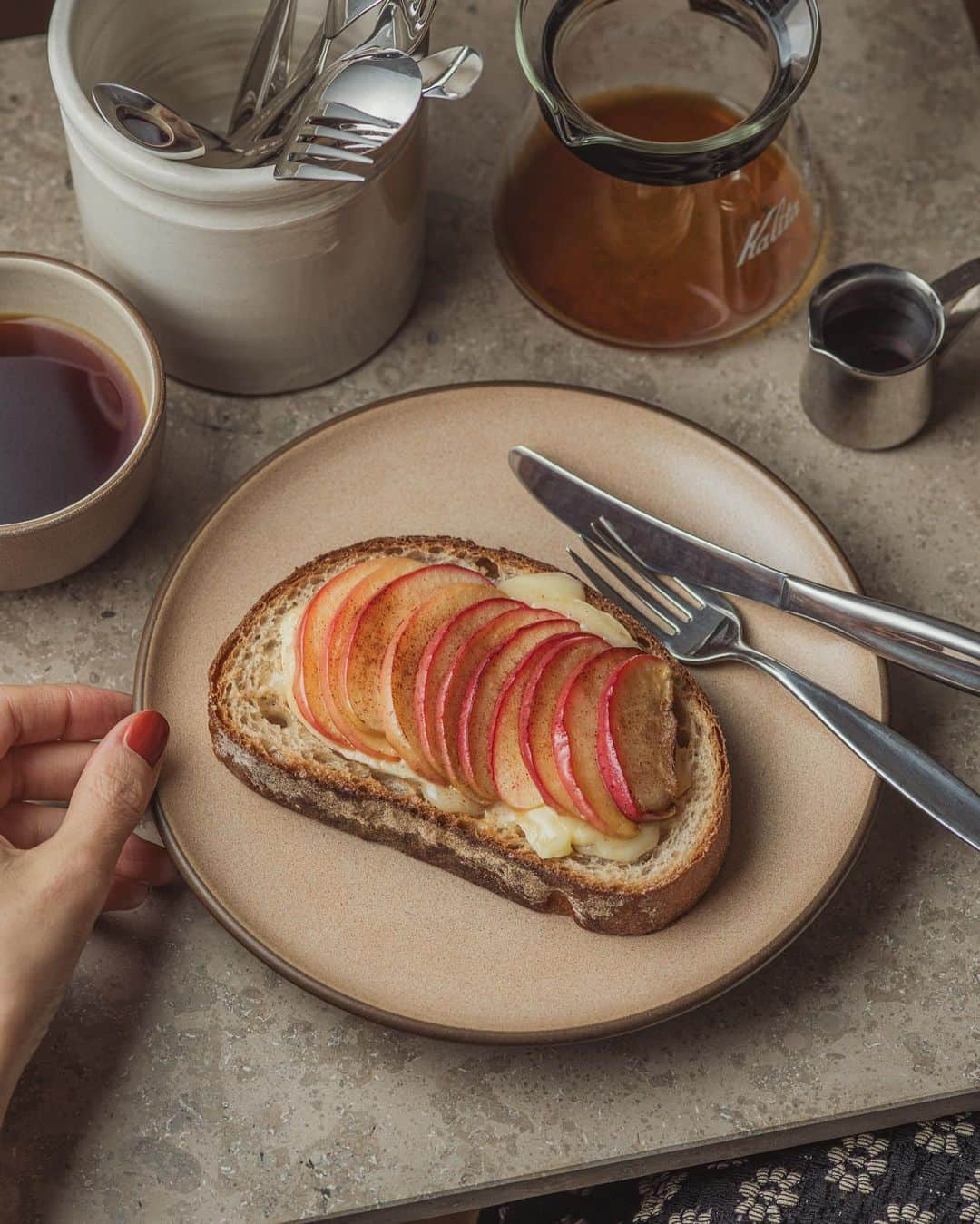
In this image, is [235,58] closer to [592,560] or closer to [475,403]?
[475,403]

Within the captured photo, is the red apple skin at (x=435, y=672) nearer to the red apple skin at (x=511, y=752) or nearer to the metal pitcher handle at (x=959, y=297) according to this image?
the red apple skin at (x=511, y=752)

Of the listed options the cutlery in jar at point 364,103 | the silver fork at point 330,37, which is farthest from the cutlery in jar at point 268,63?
the cutlery in jar at point 364,103

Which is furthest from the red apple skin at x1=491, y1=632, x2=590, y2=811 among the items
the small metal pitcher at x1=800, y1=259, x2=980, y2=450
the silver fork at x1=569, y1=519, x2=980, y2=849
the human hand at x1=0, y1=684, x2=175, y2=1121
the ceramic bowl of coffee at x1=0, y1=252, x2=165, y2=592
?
the small metal pitcher at x1=800, y1=259, x2=980, y2=450

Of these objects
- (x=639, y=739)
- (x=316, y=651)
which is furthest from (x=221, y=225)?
(x=639, y=739)

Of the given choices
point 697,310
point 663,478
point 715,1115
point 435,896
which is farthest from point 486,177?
point 715,1115

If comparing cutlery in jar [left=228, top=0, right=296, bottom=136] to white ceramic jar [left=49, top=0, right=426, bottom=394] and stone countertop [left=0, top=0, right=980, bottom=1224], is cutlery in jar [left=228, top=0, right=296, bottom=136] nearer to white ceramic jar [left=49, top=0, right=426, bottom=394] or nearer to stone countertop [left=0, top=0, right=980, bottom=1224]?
white ceramic jar [left=49, top=0, right=426, bottom=394]
